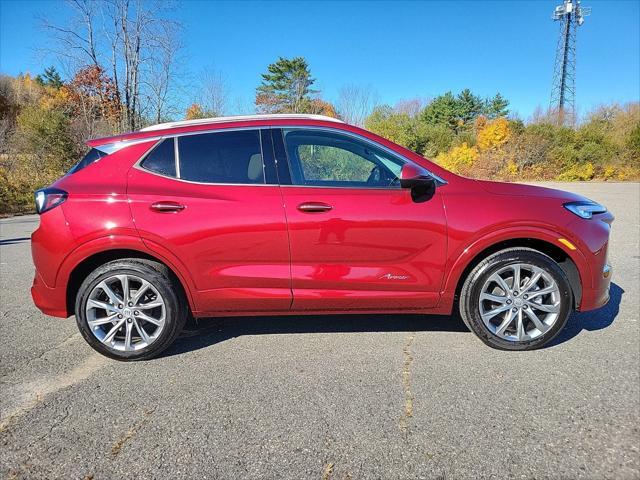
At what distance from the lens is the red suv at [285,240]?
9.62ft

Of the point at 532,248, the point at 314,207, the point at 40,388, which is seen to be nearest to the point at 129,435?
the point at 40,388

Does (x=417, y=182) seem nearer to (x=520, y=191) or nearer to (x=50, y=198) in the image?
(x=520, y=191)

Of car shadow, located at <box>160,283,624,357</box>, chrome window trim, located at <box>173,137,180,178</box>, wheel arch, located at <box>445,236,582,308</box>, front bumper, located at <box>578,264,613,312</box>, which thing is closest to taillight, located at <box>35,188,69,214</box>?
chrome window trim, located at <box>173,137,180,178</box>

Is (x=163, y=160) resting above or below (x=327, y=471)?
above

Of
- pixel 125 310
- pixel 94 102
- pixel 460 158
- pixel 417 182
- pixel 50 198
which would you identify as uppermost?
pixel 94 102

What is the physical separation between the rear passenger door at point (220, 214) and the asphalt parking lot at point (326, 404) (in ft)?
1.83

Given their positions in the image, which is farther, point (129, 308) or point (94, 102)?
point (94, 102)

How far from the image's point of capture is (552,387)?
2.61 metres

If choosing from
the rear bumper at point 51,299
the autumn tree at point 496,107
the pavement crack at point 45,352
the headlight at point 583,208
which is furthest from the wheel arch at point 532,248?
the autumn tree at point 496,107

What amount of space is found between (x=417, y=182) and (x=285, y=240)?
1059 mm

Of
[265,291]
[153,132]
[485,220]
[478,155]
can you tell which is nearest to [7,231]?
[153,132]

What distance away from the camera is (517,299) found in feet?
10.2

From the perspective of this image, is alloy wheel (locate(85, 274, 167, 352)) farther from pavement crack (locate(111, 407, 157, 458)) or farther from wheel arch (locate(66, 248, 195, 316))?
pavement crack (locate(111, 407, 157, 458))

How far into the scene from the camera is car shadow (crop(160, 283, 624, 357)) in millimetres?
3467
